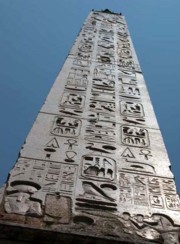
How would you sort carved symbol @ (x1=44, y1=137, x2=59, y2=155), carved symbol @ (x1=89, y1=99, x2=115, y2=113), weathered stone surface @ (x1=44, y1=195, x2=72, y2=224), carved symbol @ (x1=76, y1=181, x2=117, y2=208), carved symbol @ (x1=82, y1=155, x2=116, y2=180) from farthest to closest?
carved symbol @ (x1=89, y1=99, x2=115, y2=113), carved symbol @ (x1=44, y1=137, x2=59, y2=155), carved symbol @ (x1=82, y1=155, x2=116, y2=180), carved symbol @ (x1=76, y1=181, x2=117, y2=208), weathered stone surface @ (x1=44, y1=195, x2=72, y2=224)

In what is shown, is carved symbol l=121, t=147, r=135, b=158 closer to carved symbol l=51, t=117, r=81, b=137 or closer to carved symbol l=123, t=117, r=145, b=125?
carved symbol l=51, t=117, r=81, b=137

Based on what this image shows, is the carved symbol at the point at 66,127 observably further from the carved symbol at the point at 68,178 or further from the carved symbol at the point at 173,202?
the carved symbol at the point at 173,202

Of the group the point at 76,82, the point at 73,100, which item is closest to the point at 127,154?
the point at 73,100

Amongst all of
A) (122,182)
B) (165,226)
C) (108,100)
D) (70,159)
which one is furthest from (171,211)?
(108,100)

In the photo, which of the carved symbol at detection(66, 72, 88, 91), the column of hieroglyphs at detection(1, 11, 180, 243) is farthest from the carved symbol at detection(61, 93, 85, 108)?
the carved symbol at detection(66, 72, 88, 91)

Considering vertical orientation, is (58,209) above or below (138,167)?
below

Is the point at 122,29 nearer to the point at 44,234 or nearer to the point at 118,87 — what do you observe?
the point at 118,87

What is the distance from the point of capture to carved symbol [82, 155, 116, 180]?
10.9ft

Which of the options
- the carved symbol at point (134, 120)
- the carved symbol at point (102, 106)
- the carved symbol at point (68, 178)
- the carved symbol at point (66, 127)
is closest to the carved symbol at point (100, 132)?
the carved symbol at point (66, 127)

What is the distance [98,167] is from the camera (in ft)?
11.2

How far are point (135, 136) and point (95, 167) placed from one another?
800 mm

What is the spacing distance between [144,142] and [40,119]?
98 cm

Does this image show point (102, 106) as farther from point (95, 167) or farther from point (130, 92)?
point (95, 167)

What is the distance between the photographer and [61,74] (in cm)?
540
